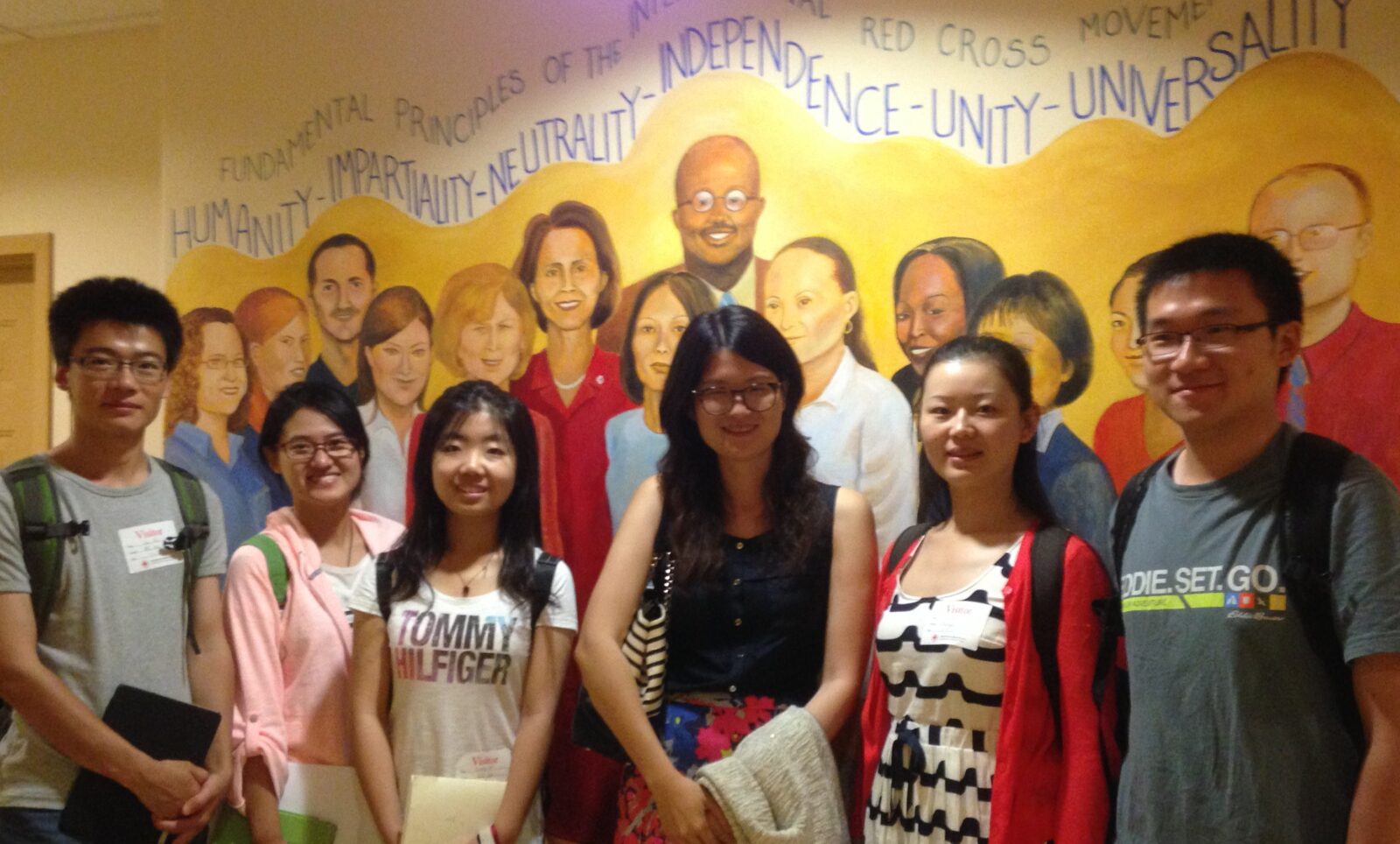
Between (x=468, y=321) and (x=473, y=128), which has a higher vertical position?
(x=473, y=128)

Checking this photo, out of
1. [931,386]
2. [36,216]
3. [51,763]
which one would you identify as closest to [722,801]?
[931,386]

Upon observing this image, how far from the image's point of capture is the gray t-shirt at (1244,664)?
→ 62.0 inches

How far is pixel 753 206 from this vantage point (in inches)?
101

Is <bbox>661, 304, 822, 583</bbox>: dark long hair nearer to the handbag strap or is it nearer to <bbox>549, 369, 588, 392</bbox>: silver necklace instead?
the handbag strap

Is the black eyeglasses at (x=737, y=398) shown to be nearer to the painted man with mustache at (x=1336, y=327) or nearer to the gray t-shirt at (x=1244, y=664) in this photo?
the gray t-shirt at (x=1244, y=664)

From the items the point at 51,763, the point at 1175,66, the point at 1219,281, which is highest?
the point at 1175,66

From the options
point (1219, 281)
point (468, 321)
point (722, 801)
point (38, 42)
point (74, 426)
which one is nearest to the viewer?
point (1219, 281)

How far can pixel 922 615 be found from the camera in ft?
6.33

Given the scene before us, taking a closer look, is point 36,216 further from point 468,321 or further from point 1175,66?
point 1175,66

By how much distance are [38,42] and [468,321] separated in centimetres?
217

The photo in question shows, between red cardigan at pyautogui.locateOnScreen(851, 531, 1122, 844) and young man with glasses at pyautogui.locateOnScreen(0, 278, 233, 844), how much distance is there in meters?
1.78

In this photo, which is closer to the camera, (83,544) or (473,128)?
(83,544)

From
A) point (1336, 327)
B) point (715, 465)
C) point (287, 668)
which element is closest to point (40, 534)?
point (287, 668)

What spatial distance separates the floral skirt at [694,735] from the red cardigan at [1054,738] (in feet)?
1.54
